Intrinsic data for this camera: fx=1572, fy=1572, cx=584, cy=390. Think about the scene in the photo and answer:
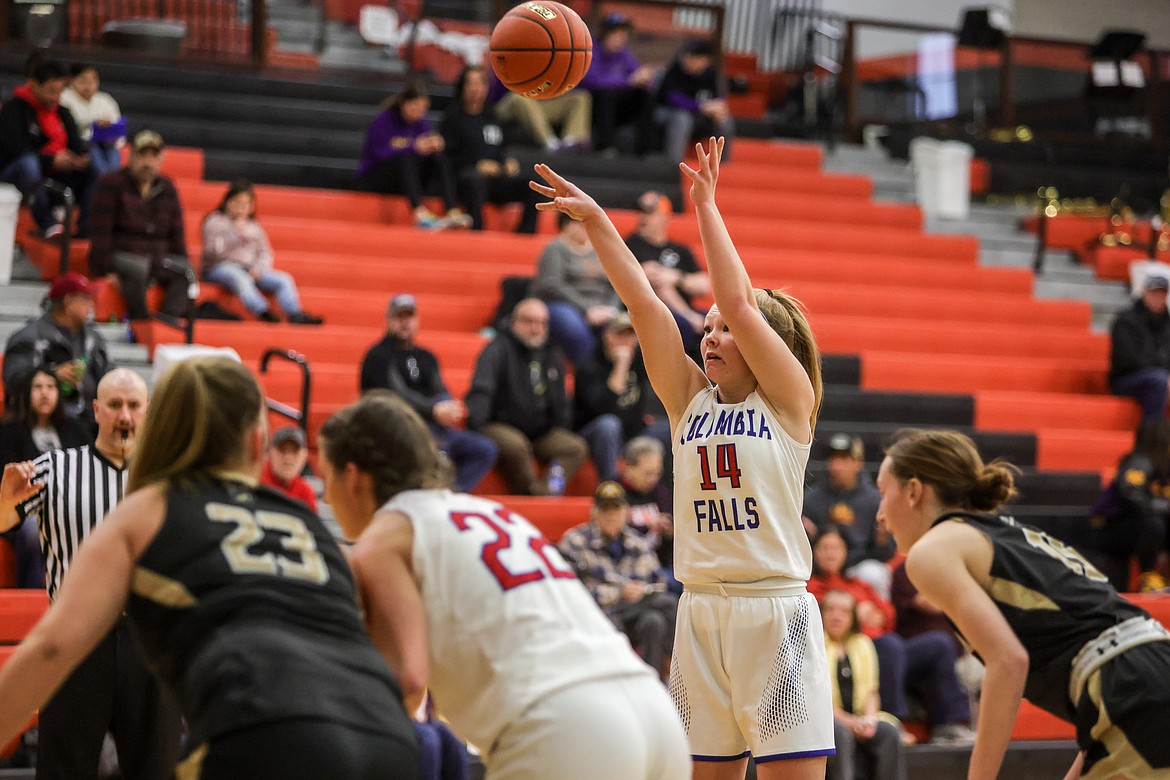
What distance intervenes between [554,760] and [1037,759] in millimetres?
5530

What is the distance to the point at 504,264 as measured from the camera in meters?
11.1

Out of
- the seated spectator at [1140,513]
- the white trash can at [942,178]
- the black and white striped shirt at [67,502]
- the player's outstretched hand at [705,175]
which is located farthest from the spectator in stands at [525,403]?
the white trash can at [942,178]

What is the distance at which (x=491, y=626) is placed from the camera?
116 inches

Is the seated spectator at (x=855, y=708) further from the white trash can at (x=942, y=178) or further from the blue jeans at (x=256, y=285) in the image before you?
the white trash can at (x=942, y=178)

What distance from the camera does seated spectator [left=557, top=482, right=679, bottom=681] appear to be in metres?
7.53

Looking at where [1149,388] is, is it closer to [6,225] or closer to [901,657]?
[901,657]

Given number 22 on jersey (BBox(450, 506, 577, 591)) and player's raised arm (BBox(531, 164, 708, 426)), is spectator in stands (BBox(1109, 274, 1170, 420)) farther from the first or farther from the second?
number 22 on jersey (BBox(450, 506, 577, 591))

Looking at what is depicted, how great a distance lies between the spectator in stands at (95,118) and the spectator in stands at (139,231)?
79 centimetres

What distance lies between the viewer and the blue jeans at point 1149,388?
37.1 feet

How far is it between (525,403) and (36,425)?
9.23 ft

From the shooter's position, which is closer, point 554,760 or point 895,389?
point 554,760

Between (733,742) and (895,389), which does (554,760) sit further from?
(895,389)

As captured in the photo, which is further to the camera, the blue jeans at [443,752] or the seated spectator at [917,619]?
the seated spectator at [917,619]

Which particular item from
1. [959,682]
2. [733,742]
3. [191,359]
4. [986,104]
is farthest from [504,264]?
[191,359]
